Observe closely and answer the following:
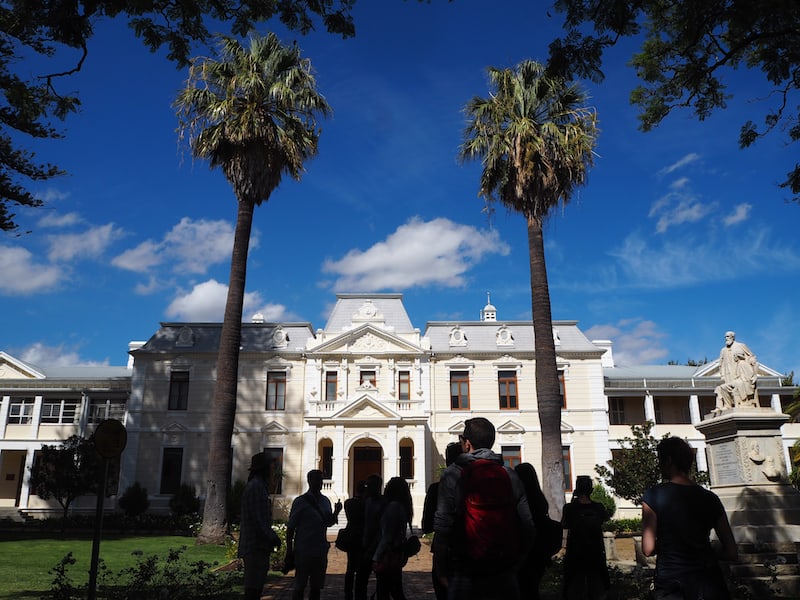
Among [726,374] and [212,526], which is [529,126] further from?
[212,526]

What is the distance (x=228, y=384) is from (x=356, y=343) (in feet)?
43.7

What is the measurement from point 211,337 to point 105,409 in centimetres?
709

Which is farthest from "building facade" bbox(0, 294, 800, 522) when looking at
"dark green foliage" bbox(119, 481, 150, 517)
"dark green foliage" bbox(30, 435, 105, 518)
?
"dark green foliage" bbox(30, 435, 105, 518)

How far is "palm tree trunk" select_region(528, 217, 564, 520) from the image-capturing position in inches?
694

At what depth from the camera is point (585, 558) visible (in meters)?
6.97

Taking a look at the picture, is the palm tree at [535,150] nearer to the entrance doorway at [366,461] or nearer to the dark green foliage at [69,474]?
the entrance doorway at [366,461]

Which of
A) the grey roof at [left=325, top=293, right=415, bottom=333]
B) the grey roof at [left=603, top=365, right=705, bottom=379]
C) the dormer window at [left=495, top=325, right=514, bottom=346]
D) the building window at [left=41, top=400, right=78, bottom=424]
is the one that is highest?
the grey roof at [left=325, top=293, right=415, bottom=333]

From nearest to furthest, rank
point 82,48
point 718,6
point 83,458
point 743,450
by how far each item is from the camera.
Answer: point 82,48
point 718,6
point 743,450
point 83,458

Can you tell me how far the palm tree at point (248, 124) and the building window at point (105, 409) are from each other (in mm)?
15897

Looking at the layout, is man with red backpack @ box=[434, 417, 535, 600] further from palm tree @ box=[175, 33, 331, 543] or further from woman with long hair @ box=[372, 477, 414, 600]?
palm tree @ box=[175, 33, 331, 543]

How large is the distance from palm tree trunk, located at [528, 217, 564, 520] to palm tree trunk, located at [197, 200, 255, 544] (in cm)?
925

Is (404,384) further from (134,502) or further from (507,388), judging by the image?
(134,502)

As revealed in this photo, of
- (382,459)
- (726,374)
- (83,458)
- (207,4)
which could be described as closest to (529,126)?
(726,374)

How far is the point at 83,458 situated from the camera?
88.0 feet
